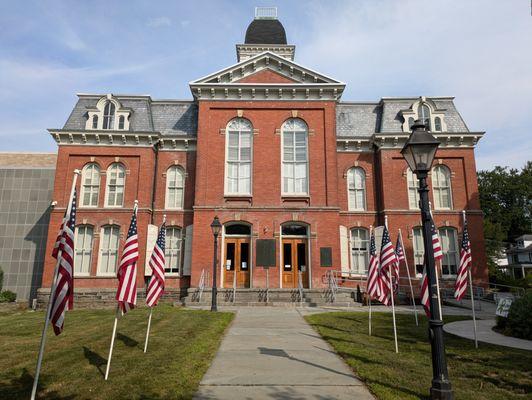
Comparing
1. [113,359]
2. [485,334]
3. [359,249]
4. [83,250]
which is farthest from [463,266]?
[83,250]

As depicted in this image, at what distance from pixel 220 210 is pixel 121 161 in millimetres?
7479

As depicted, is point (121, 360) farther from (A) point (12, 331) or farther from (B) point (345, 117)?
(B) point (345, 117)

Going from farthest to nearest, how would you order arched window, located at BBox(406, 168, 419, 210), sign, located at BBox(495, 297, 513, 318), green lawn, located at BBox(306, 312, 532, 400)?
arched window, located at BBox(406, 168, 419, 210) < sign, located at BBox(495, 297, 513, 318) < green lawn, located at BBox(306, 312, 532, 400)

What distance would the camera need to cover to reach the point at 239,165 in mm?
22062

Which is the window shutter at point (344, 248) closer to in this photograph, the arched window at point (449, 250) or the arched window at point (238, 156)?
the arched window at point (449, 250)

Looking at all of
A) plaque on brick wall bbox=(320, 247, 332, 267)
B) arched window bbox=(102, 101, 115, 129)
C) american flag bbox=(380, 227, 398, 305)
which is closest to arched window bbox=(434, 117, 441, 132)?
plaque on brick wall bbox=(320, 247, 332, 267)

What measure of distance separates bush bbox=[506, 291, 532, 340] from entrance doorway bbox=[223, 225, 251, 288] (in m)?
12.6

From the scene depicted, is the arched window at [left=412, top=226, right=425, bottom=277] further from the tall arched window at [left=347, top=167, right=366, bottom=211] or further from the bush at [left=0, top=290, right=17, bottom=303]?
the bush at [left=0, top=290, right=17, bottom=303]

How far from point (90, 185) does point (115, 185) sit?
60.2 inches

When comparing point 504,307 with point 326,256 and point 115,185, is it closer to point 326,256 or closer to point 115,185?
point 326,256

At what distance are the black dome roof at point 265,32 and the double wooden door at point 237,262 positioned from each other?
2241 cm

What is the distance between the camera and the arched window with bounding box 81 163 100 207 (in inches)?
898

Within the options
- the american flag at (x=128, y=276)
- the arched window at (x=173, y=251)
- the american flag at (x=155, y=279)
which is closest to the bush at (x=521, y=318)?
the american flag at (x=155, y=279)

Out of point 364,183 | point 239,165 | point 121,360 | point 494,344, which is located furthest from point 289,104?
point 121,360
